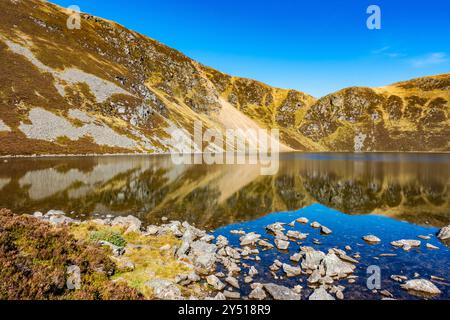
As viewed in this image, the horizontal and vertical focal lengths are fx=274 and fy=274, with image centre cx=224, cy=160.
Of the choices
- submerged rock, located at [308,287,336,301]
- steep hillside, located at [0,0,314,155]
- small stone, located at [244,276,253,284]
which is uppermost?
steep hillside, located at [0,0,314,155]

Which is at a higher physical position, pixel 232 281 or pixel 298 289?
pixel 232 281

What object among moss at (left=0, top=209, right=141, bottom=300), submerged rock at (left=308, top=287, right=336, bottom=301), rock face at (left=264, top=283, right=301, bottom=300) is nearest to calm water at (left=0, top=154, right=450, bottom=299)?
rock face at (left=264, top=283, right=301, bottom=300)

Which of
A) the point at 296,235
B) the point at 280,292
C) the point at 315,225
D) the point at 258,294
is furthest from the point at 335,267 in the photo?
the point at 315,225

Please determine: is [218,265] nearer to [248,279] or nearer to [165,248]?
[248,279]

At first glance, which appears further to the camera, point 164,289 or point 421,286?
point 421,286

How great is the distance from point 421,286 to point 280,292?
7.46 metres

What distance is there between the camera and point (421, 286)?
1409 centimetres

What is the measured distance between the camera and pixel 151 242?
67.1 ft

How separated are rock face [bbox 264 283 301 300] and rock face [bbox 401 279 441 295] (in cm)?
605

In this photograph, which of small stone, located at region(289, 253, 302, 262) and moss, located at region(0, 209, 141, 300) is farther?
small stone, located at region(289, 253, 302, 262)

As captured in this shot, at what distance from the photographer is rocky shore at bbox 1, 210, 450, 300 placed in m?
13.4

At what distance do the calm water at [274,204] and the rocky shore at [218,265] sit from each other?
67cm

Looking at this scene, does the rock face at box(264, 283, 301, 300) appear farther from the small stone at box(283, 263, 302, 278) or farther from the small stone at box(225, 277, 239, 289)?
the small stone at box(283, 263, 302, 278)
